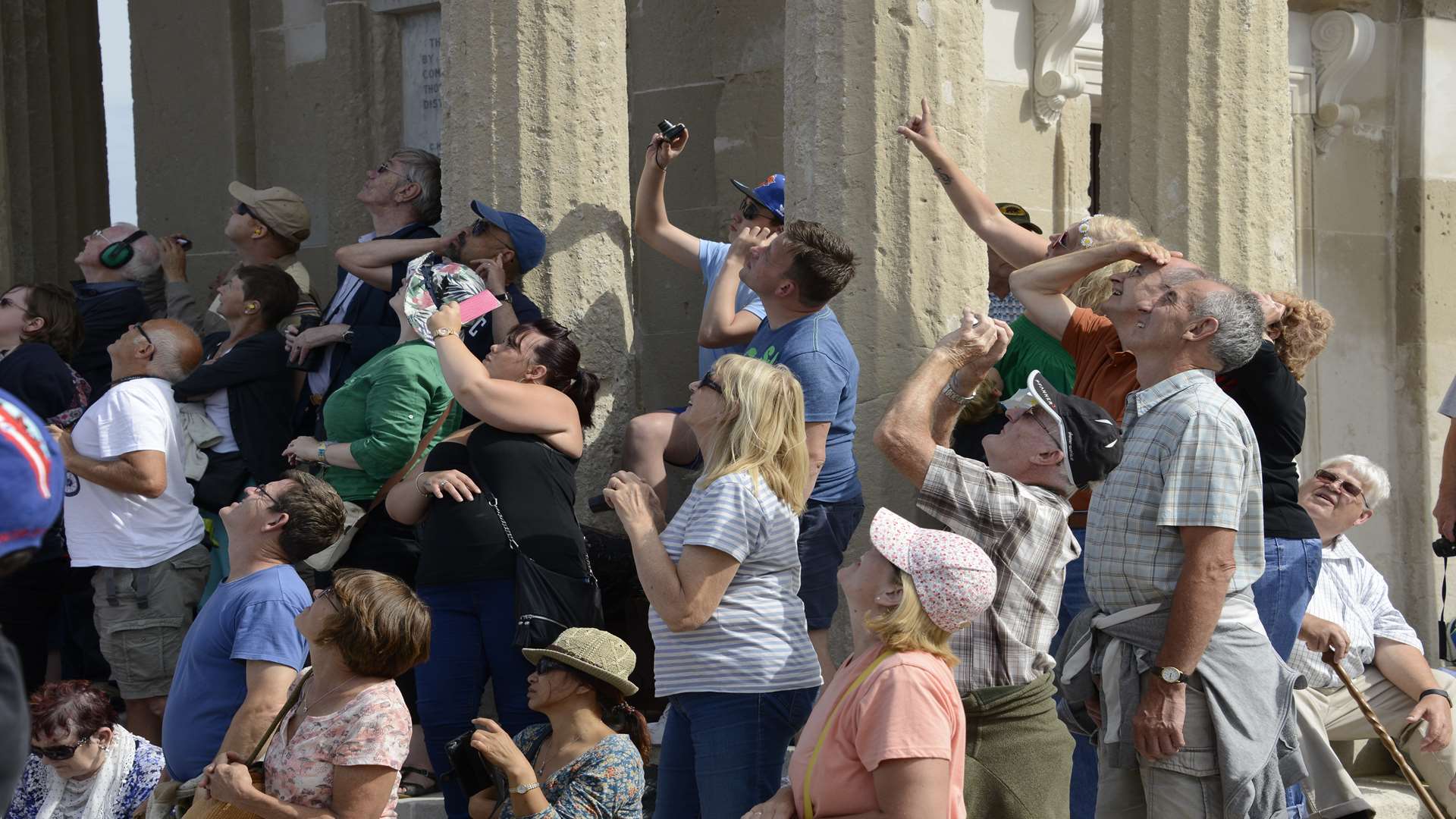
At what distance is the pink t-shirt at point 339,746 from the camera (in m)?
4.09

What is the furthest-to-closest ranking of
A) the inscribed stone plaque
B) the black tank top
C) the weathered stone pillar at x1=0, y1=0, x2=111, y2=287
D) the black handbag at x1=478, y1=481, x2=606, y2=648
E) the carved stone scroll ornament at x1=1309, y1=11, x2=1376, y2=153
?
the weathered stone pillar at x1=0, y1=0, x2=111, y2=287 → the carved stone scroll ornament at x1=1309, y1=11, x2=1376, y2=153 → the inscribed stone plaque → the black tank top → the black handbag at x1=478, y1=481, x2=606, y2=648

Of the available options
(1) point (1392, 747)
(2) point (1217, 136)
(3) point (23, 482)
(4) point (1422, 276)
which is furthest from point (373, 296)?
(4) point (1422, 276)

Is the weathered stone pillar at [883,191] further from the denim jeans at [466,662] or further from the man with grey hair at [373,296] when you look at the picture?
the man with grey hair at [373,296]

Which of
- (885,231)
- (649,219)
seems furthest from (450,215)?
(885,231)

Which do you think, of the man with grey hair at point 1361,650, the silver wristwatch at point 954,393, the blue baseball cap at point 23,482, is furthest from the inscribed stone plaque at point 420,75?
the blue baseball cap at point 23,482

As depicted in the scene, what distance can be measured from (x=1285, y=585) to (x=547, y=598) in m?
1.98

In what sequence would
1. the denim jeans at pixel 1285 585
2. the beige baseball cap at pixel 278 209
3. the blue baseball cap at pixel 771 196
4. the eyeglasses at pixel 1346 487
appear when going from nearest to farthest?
the denim jeans at pixel 1285 585, the eyeglasses at pixel 1346 487, the blue baseball cap at pixel 771 196, the beige baseball cap at pixel 278 209

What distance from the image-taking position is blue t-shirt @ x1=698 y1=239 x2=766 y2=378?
5.76 meters

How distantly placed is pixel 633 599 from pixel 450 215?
1418 mm

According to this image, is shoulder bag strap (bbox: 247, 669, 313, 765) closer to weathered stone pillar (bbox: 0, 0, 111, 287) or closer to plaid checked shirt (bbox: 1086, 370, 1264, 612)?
plaid checked shirt (bbox: 1086, 370, 1264, 612)

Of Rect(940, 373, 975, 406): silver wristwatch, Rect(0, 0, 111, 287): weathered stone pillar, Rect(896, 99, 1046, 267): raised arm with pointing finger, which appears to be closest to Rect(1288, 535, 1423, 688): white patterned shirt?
Rect(896, 99, 1046, 267): raised arm with pointing finger

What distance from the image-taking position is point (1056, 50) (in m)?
7.66

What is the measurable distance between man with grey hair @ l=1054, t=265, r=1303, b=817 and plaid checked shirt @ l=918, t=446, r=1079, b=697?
0.17 metres

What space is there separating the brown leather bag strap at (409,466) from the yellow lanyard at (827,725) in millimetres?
2309
